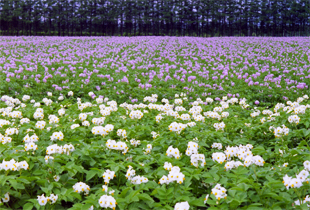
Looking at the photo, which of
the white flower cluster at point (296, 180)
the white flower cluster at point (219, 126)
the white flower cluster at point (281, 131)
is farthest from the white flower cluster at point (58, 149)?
the white flower cluster at point (281, 131)

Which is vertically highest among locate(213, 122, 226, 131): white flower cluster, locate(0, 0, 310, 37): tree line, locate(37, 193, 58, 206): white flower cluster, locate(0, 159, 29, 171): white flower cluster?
locate(0, 0, 310, 37): tree line

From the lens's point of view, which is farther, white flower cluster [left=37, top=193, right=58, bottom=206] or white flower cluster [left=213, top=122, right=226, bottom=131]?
white flower cluster [left=213, top=122, right=226, bottom=131]

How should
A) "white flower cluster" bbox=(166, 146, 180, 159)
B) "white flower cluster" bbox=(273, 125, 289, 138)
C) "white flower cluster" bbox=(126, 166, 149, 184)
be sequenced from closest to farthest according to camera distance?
"white flower cluster" bbox=(126, 166, 149, 184) < "white flower cluster" bbox=(166, 146, 180, 159) < "white flower cluster" bbox=(273, 125, 289, 138)

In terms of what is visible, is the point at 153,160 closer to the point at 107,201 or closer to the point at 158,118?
the point at 107,201

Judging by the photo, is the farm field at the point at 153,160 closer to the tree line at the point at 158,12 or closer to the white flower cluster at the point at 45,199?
the white flower cluster at the point at 45,199

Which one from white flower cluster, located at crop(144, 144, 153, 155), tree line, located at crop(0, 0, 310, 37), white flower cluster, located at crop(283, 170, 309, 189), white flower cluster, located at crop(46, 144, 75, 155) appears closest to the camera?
white flower cluster, located at crop(283, 170, 309, 189)

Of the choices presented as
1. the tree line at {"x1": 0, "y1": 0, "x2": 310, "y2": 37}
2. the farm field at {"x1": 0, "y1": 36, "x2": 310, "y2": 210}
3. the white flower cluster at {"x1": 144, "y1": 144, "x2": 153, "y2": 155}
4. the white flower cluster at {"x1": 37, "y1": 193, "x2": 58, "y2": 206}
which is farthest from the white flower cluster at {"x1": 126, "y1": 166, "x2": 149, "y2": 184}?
the tree line at {"x1": 0, "y1": 0, "x2": 310, "y2": 37}

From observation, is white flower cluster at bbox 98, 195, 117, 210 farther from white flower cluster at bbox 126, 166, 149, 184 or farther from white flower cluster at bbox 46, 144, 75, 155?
white flower cluster at bbox 46, 144, 75, 155

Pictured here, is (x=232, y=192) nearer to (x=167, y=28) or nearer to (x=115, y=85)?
(x=115, y=85)

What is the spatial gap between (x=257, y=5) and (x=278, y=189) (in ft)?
229

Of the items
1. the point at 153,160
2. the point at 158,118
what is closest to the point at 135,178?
the point at 153,160

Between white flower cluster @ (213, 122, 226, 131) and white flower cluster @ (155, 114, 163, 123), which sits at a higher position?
white flower cluster @ (155, 114, 163, 123)

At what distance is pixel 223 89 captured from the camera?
982cm

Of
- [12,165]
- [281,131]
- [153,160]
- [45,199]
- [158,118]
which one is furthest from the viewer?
[158,118]
